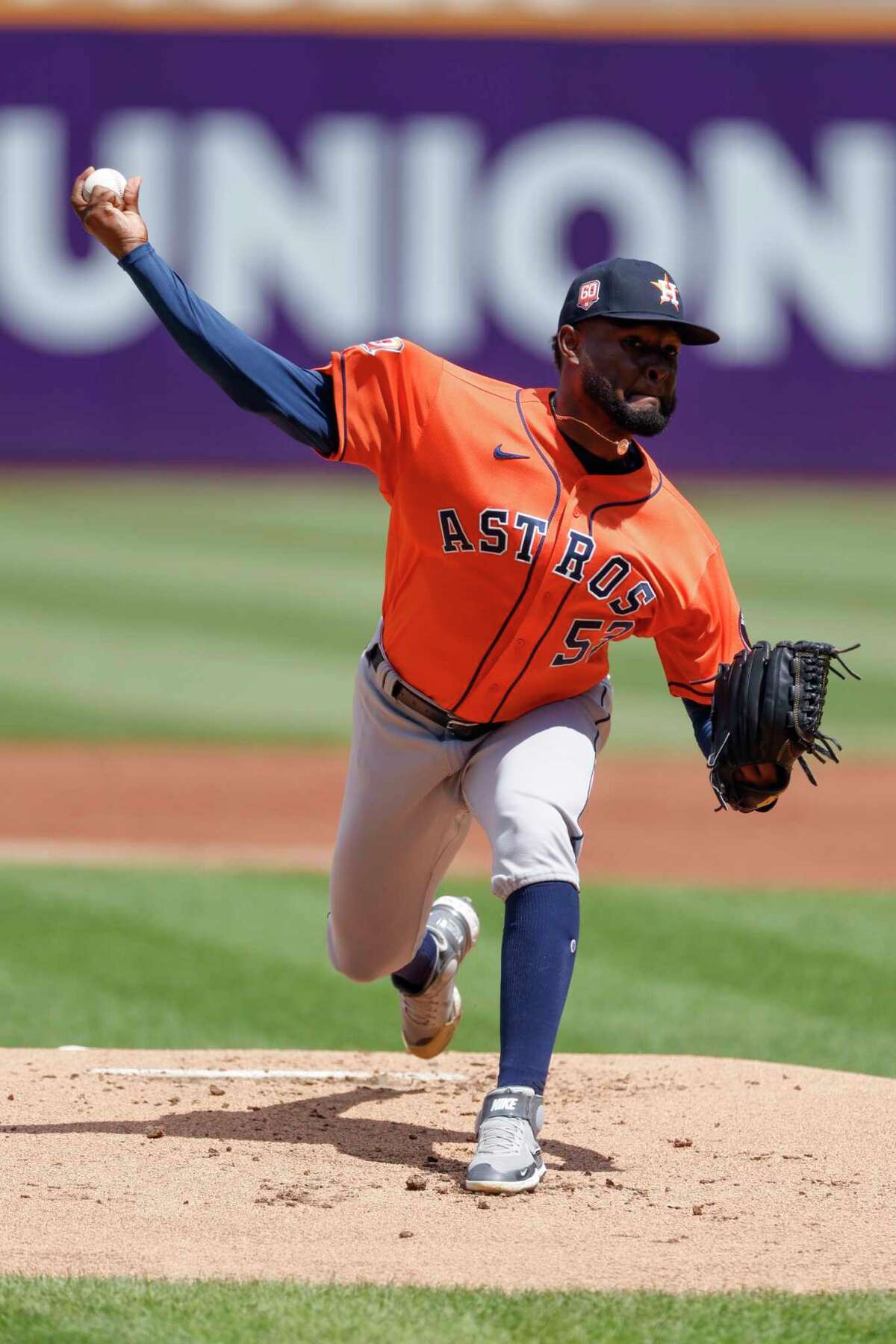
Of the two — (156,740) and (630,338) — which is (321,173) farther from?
(630,338)

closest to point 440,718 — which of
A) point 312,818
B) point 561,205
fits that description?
point 312,818

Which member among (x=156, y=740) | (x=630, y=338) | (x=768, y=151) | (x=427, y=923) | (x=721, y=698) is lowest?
(x=156, y=740)

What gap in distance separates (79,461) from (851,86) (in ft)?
26.4

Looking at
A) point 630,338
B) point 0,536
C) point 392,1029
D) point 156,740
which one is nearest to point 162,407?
point 0,536

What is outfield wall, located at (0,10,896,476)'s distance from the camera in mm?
18234

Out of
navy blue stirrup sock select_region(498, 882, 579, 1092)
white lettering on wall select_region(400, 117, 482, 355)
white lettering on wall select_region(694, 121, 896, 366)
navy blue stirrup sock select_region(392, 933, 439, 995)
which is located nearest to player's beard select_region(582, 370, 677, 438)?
navy blue stirrup sock select_region(498, 882, 579, 1092)

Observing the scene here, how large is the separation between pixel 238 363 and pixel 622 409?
801 mm

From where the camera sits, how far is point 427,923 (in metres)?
5.06

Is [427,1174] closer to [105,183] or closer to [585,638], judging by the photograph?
[585,638]

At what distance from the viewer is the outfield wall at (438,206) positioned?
18.2 meters

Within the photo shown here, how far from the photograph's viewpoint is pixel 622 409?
418 cm

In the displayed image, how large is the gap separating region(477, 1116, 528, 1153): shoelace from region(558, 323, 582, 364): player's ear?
1581 mm

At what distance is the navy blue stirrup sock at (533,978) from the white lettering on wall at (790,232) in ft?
50.1

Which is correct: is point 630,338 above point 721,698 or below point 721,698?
above
